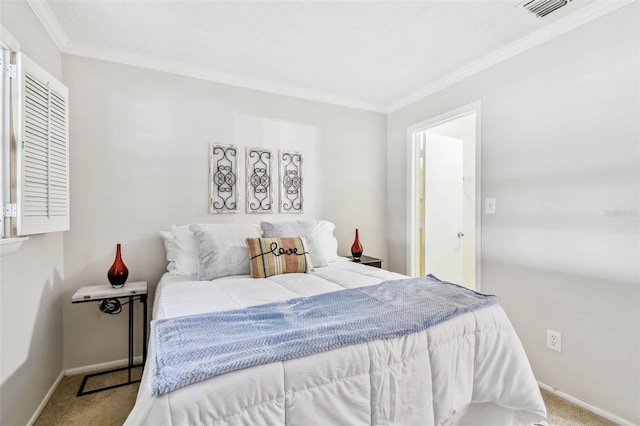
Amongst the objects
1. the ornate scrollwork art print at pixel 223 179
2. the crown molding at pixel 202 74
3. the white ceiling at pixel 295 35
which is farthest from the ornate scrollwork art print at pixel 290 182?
the white ceiling at pixel 295 35

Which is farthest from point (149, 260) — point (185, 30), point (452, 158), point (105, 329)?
point (452, 158)

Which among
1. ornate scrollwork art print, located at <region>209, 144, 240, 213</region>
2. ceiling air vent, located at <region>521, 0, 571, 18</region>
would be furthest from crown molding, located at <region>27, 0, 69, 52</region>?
ceiling air vent, located at <region>521, 0, 571, 18</region>

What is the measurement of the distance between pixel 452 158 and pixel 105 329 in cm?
375

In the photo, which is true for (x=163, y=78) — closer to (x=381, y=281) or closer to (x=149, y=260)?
(x=149, y=260)

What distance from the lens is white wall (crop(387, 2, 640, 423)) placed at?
1.78m

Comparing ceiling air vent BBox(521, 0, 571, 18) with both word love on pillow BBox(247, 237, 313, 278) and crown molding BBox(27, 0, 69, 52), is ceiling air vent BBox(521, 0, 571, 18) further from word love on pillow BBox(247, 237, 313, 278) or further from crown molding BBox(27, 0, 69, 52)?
crown molding BBox(27, 0, 69, 52)

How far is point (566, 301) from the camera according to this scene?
205 cm

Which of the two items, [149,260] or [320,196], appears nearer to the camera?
[149,260]

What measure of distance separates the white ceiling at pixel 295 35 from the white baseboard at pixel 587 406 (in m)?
2.47

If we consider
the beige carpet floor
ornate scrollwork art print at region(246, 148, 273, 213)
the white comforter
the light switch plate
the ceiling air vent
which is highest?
the ceiling air vent

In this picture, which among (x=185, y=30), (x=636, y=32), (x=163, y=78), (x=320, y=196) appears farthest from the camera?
(x=320, y=196)

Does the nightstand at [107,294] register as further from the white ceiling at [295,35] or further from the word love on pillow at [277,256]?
the white ceiling at [295,35]

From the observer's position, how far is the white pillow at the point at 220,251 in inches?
86.8

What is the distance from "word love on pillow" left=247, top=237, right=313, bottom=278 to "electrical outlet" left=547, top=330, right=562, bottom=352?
68.2 inches
